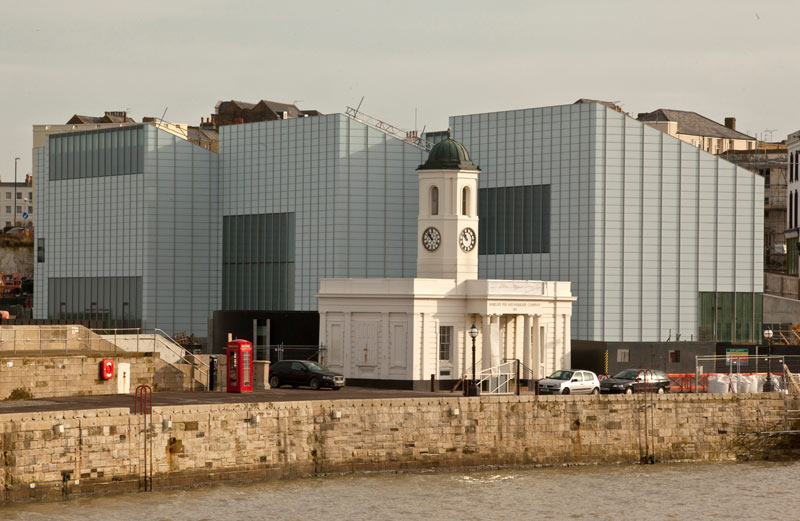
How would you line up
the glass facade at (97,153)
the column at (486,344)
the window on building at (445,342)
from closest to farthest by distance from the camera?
the window on building at (445,342), the column at (486,344), the glass facade at (97,153)

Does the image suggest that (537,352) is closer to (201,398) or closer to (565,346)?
(565,346)

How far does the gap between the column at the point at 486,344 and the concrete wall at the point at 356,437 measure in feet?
27.2

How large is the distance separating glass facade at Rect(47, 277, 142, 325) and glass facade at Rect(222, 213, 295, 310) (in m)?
→ 6.66

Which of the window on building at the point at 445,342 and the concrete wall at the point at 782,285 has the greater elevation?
the concrete wall at the point at 782,285

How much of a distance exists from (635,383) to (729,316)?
27911 mm

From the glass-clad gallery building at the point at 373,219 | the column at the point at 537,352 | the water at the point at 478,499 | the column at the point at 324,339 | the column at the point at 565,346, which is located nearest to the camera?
the water at the point at 478,499

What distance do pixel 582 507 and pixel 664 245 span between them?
4366 centimetres

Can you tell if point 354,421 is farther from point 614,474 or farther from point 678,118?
point 678,118

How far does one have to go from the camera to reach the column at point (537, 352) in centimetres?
6594

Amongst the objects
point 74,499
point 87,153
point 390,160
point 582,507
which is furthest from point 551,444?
point 87,153

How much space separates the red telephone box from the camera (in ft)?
186

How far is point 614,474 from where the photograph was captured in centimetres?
5344

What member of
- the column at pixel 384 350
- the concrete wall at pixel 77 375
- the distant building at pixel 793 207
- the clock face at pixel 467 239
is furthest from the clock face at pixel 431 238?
the distant building at pixel 793 207

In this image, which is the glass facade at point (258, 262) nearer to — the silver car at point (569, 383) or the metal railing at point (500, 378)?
the metal railing at point (500, 378)
